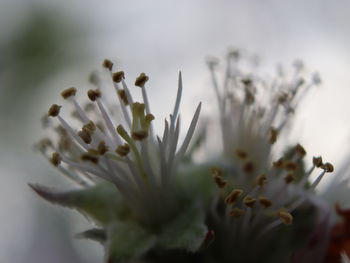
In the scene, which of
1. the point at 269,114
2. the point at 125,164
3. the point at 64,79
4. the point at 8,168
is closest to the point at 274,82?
the point at 269,114

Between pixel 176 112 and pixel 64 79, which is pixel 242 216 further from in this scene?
pixel 64 79

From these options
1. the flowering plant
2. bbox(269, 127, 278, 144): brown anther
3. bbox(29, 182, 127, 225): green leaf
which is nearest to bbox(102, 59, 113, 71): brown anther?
the flowering plant

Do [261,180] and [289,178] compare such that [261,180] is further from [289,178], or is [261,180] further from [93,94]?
[93,94]

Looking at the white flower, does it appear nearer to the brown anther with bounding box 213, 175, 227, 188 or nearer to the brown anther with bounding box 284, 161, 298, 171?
the brown anther with bounding box 213, 175, 227, 188

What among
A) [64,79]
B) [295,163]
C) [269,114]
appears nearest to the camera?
[295,163]

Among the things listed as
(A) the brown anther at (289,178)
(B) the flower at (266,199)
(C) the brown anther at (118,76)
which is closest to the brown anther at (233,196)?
(B) the flower at (266,199)

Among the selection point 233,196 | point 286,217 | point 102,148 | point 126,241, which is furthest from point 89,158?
point 286,217
